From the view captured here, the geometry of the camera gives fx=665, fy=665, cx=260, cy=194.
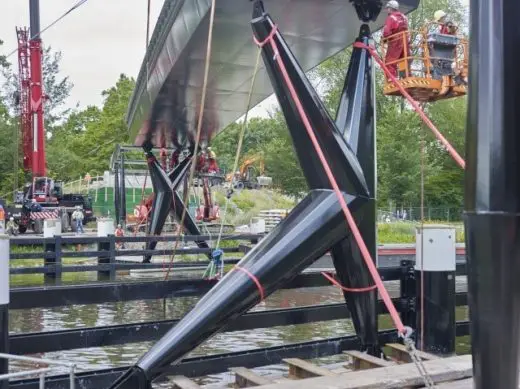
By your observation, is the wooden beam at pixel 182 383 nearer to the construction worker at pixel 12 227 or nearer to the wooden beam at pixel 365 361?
the wooden beam at pixel 365 361

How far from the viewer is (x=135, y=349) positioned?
9617 mm

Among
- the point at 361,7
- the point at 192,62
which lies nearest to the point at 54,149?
the point at 192,62

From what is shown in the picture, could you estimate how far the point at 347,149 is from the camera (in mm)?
6301

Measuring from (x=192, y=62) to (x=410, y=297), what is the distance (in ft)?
17.5

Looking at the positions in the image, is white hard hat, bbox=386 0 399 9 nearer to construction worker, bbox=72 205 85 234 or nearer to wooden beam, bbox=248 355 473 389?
wooden beam, bbox=248 355 473 389

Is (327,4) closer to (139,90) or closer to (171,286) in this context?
(171,286)

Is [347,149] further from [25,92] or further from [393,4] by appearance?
[25,92]

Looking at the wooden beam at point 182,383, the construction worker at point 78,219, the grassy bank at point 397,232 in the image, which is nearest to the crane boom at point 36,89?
the construction worker at point 78,219

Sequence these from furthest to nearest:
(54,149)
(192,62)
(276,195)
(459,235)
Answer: (54,149), (276,195), (459,235), (192,62)

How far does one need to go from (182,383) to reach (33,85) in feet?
85.9

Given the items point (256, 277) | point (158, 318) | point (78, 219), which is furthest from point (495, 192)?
point (78, 219)

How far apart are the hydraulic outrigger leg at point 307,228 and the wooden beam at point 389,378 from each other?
0.78 m

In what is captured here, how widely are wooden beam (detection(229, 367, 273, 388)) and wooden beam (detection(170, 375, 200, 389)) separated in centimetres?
43

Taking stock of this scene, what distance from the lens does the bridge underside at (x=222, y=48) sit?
780cm
